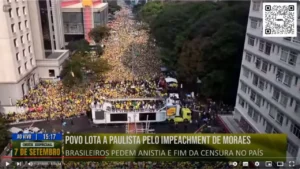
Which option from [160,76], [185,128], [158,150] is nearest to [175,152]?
[158,150]

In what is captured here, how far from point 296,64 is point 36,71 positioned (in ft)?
57.1

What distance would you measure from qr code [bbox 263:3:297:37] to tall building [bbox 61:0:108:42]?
95.6 feet

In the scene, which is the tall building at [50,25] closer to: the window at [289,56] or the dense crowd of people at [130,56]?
the dense crowd of people at [130,56]

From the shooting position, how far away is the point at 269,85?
11195 millimetres

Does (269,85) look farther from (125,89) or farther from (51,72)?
(51,72)

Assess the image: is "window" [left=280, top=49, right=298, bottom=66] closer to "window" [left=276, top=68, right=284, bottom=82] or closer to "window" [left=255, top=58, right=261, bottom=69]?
"window" [left=276, top=68, right=284, bottom=82]

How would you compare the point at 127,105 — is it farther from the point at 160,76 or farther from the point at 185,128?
the point at 160,76

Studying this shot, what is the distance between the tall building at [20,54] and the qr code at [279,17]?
14485 millimetres

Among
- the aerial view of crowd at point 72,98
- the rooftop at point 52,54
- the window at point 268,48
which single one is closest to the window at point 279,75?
the window at point 268,48

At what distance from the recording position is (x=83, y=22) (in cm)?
3269

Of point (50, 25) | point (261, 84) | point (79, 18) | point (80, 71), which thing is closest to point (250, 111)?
point (261, 84)

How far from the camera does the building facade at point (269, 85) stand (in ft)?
31.5

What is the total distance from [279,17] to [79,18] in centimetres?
2993

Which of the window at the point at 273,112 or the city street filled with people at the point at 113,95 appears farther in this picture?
the window at the point at 273,112
